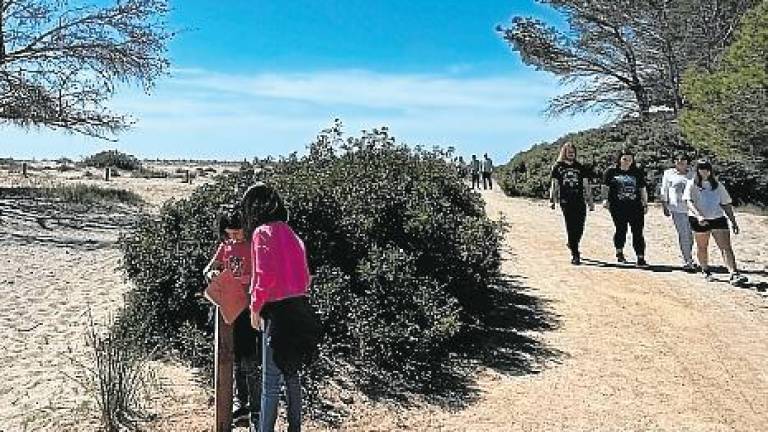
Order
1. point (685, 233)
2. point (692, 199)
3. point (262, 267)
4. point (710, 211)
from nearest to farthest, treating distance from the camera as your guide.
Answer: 1. point (262, 267)
2. point (710, 211)
3. point (692, 199)
4. point (685, 233)

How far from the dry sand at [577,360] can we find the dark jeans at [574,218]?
1.39 feet

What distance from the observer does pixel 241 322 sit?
21.5ft

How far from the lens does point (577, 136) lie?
31391 mm

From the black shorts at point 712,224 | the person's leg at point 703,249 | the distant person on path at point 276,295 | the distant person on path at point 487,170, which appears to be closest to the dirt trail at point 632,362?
the person's leg at point 703,249

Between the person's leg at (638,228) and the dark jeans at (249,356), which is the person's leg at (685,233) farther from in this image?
the dark jeans at (249,356)

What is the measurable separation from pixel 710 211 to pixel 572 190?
1.87 m

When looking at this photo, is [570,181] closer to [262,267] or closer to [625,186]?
[625,186]

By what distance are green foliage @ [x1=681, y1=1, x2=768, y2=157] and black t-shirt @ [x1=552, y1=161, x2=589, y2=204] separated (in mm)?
6579

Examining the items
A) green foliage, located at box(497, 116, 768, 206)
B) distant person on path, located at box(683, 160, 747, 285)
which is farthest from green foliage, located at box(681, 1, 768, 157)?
distant person on path, located at box(683, 160, 747, 285)

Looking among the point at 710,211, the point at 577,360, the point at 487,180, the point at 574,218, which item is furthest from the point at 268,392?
the point at 487,180

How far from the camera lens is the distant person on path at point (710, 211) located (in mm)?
12211

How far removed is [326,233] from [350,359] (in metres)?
1.40

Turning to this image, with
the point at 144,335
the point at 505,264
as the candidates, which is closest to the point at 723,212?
the point at 505,264

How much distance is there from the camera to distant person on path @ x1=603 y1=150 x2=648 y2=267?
13.1 m
